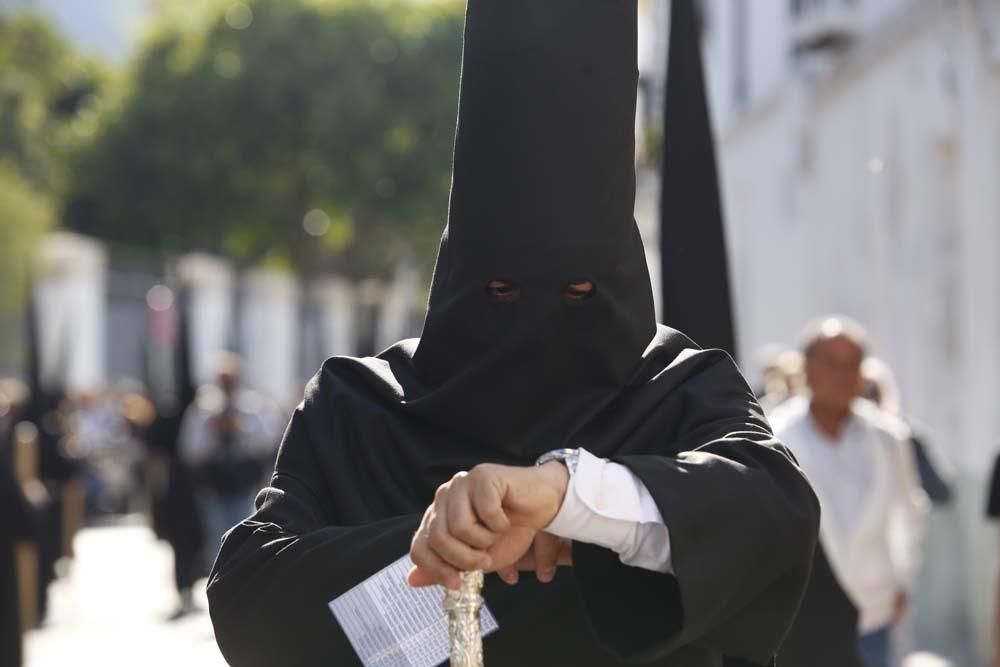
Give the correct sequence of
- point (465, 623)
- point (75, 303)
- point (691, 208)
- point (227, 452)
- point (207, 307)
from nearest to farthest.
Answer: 1. point (465, 623)
2. point (691, 208)
3. point (227, 452)
4. point (75, 303)
5. point (207, 307)

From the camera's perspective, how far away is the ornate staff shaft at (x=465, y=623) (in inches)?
102

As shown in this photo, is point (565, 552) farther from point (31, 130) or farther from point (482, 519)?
point (31, 130)

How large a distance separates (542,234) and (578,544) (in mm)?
541

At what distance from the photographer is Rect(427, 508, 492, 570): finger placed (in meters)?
2.46

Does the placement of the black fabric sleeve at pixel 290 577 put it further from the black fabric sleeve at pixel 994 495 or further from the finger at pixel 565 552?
the black fabric sleeve at pixel 994 495

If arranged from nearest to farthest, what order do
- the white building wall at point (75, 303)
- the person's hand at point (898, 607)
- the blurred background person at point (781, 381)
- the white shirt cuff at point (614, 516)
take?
the white shirt cuff at point (614, 516)
the person's hand at point (898, 607)
the blurred background person at point (781, 381)
the white building wall at point (75, 303)

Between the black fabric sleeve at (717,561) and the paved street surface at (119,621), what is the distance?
7.04 meters

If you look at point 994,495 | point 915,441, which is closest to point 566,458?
point 994,495

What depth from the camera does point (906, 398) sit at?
13164 millimetres

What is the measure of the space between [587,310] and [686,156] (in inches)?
85.7

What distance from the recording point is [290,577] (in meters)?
3.12

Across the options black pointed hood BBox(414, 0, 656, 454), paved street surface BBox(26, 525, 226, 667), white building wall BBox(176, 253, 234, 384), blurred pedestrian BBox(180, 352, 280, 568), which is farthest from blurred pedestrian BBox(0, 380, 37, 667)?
white building wall BBox(176, 253, 234, 384)

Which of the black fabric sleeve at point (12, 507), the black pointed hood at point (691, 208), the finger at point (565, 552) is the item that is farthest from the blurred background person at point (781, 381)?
the finger at point (565, 552)

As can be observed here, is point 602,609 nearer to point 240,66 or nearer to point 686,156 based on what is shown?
point 686,156
